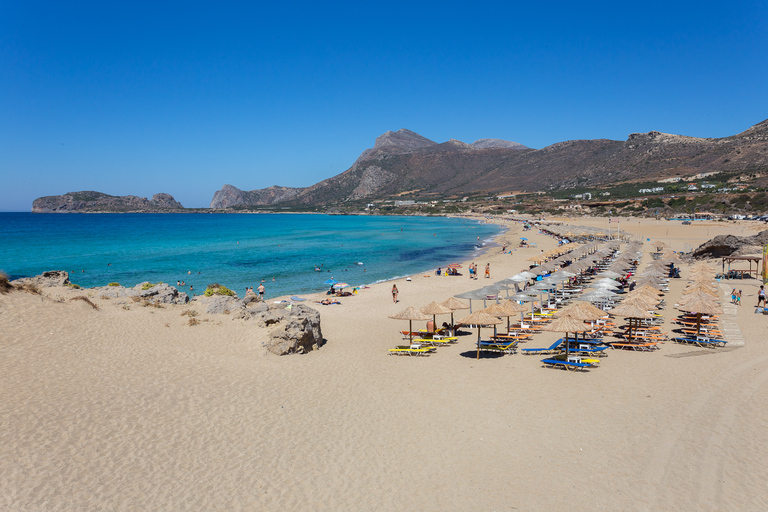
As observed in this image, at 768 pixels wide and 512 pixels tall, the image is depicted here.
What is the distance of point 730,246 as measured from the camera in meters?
26.7

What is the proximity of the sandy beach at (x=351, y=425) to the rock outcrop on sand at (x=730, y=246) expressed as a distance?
1758cm

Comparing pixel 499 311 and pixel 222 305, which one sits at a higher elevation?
pixel 222 305

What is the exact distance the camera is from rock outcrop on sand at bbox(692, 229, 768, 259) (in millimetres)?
26000

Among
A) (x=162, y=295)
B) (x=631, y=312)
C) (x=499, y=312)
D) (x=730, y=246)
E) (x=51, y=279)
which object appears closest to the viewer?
(x=631, y=312)

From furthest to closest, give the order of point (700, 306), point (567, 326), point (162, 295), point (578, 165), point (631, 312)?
point (578, 165), point (162, 295), point (631, 312), point (700, 306), point (567, 326)

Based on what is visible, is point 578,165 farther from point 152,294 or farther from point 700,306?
point 152,294

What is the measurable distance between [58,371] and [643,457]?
452 inches

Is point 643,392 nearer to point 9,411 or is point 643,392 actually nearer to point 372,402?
point 372,402

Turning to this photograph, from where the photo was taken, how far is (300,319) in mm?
12438

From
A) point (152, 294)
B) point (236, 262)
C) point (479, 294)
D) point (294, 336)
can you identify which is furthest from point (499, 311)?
point (236, 262)

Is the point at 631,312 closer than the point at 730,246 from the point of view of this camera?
Yes

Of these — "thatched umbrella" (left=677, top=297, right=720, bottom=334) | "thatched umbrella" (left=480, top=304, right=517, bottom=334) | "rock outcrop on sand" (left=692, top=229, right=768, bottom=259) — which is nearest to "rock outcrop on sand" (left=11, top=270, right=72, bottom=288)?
"thatched umbrella" (left=480, top=304, right=517, bottom=334)

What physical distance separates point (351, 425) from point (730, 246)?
96.7ft

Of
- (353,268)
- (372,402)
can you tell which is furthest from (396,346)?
(353,268)
